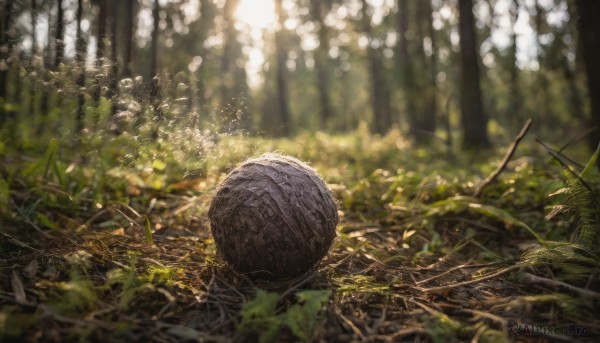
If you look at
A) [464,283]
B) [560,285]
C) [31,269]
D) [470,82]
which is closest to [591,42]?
[470,82]

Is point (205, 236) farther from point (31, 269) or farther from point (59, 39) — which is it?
point (59, 39)

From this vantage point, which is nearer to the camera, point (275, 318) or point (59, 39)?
point (275, 318)

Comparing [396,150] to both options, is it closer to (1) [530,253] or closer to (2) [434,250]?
(2) [434,250]

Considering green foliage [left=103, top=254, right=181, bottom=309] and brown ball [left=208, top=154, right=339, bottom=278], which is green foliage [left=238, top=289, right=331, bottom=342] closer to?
brown ball [left=208, top=154, right=339, bottom=278]

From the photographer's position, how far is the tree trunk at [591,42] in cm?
454

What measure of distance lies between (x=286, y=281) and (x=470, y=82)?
7.37 meters

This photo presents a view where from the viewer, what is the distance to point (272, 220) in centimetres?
224

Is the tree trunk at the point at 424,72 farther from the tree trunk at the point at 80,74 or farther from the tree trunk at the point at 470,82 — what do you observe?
the tree trunk at the point at 80,74

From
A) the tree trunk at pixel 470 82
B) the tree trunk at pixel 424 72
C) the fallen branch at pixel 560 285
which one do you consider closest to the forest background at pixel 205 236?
the fallen branch at pixel 560 285

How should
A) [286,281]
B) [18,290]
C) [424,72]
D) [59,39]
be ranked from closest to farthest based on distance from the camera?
[18,290] → [286,281] → [59,39] → [424,72]

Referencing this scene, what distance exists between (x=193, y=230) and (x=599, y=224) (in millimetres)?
3222

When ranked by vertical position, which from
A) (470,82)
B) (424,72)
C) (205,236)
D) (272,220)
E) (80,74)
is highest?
(424,72)

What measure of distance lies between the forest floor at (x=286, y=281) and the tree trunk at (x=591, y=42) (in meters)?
1.75

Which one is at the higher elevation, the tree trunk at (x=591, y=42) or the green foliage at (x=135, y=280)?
the tree trunk at (x=591, y=42)
